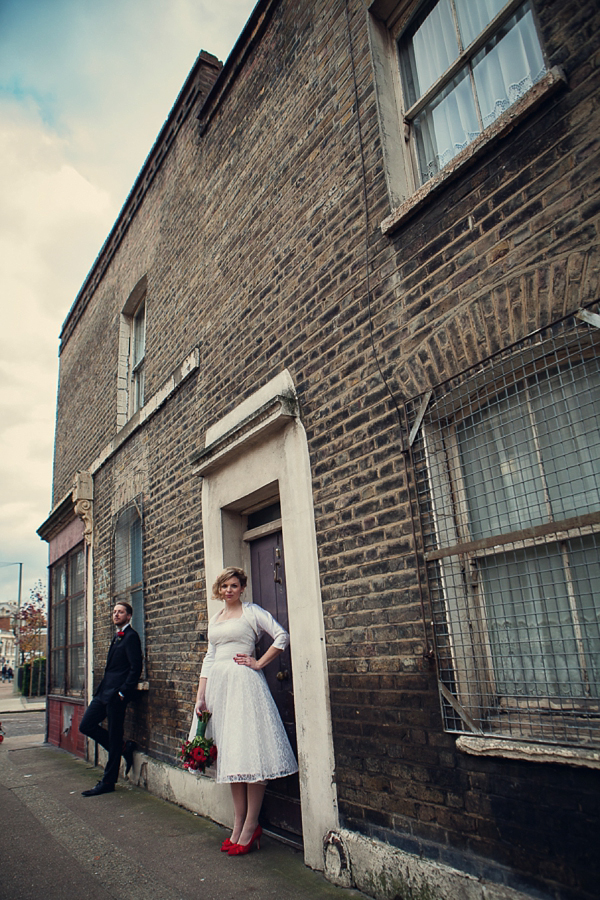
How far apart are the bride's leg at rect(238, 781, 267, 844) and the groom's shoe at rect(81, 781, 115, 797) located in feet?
8.90

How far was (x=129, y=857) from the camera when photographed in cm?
385

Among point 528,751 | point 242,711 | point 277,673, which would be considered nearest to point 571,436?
point 528,751

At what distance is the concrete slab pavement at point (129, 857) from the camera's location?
3248 mm

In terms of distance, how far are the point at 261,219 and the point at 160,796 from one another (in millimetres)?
5430

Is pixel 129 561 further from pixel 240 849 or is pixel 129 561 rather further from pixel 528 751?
pixel 528 751

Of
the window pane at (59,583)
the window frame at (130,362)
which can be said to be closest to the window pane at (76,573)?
the window pane at (59,583)

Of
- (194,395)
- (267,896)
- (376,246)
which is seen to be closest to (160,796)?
(267,896)

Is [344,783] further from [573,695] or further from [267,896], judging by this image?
[573,695]

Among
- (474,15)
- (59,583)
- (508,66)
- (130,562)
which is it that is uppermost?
(474,15)

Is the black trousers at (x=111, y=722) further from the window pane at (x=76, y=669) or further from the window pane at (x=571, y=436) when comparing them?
the window pane at (x=571, y=436)

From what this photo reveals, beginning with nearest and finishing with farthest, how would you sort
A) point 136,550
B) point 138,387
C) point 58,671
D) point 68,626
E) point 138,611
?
point 138,611 → point 136,550 → point 138,387 → point 68,626 → point 58,671

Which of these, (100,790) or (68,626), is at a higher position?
(68,626)

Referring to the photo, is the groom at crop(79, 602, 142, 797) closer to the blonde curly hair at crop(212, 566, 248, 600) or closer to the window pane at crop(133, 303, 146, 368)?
the blonde curly hair at crop(212, 566, 248, 600)

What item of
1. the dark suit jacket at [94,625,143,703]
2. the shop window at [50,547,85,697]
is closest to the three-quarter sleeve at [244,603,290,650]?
the dark suit jacket at [94,625,143,703]
